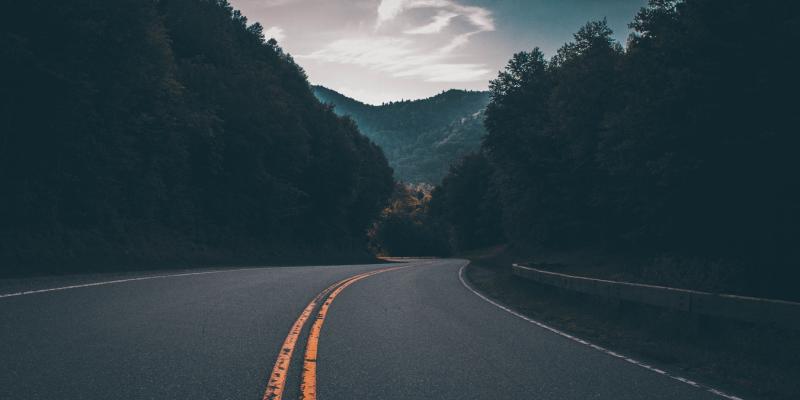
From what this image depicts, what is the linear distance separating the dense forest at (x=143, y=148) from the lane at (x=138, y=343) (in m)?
7.07

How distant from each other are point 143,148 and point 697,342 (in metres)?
29.0

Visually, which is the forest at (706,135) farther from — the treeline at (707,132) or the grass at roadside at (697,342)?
the grass at roadside at (697,342)

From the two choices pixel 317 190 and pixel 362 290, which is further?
pixel 317 190

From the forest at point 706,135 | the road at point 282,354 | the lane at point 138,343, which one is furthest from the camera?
the forest at point 706,135

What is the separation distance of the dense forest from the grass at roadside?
46.8ft

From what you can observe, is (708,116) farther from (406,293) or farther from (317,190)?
(317,190)

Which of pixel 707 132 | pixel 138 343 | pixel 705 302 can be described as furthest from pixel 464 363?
pixel 707 132

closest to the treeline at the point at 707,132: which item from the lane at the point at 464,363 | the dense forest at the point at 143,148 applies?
the lane at the point at 464,363

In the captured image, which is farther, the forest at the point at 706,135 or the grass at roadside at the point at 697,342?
the forest at the point at 706,135

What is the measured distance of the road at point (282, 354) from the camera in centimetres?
533

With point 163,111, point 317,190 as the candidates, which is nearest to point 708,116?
point 163,111

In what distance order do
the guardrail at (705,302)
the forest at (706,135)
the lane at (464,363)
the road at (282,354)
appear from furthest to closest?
the forest at (706,135), the guardrail at (705,302), the lane at (464,363), the road at (282,354)

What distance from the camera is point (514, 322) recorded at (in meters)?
10.3

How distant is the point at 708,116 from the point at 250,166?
3036 cm
